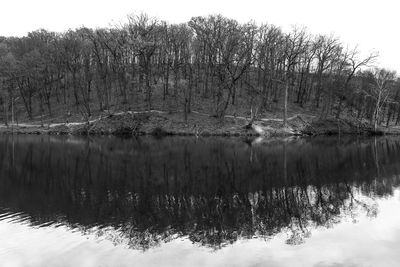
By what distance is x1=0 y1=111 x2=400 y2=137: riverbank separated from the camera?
68875 mm

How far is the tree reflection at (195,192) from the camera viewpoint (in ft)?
56.0

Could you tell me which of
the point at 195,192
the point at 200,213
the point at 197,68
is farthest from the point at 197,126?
the point at 200,213

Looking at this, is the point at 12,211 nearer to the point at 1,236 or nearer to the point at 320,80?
the point at 1,236

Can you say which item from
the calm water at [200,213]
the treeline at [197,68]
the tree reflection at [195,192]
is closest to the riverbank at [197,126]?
the treeline at [197,68]

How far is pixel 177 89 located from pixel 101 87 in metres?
18.8

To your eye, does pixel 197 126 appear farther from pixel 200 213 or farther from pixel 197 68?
pixel 200 213

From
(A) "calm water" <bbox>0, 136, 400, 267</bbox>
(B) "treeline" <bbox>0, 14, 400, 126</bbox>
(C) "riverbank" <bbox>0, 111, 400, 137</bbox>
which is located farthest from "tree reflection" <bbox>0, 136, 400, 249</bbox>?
(B) "treeline" <bbox>0, 14, 400, 126</bbox>

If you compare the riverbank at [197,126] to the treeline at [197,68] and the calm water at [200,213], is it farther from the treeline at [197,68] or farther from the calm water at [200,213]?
the calm water at [200,213]

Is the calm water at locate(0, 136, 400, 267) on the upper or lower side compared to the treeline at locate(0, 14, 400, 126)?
lower

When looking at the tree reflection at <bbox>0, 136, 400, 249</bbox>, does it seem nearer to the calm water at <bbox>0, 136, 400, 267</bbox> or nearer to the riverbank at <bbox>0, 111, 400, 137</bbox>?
the calm water at <bbox>0, 136, 400, 267</bbox>

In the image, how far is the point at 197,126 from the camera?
69.8 meters

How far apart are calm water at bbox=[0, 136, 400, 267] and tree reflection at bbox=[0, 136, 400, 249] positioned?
80 mm

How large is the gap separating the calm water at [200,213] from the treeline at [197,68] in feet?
132

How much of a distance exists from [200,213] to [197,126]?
2008 inches
